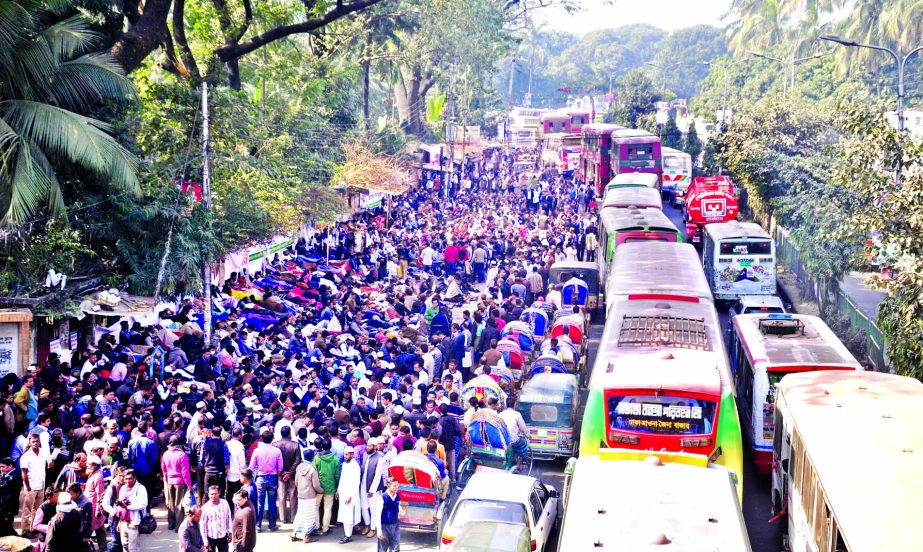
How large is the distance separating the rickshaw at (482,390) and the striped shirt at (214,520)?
4714 mm

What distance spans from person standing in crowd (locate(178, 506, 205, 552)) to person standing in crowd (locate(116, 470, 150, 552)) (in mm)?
1145

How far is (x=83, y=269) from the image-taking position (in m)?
18.5

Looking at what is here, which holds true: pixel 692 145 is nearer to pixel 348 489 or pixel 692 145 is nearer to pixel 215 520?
pixel 348 489

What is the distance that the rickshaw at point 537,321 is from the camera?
68.0 feet

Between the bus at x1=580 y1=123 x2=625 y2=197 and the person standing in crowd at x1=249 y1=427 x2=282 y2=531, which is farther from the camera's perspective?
the bus at x1=580 y1=123 x2=625 y2=197

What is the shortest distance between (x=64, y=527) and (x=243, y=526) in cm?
180

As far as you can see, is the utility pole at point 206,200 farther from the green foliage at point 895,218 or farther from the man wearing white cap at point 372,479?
the green foliage at point 895,218

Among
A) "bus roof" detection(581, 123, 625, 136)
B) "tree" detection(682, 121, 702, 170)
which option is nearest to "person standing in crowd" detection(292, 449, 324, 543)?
"bus roof" detection(581, 123, 625, 136)

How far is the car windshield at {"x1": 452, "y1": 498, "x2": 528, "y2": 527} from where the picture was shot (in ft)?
36.8

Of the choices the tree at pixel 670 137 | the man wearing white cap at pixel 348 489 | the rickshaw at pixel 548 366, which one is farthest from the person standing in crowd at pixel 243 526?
the tree at pixel 670 137

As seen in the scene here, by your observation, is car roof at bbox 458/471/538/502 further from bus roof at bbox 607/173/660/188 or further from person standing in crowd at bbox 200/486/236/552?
bus roof at bbox 607/173/660/188

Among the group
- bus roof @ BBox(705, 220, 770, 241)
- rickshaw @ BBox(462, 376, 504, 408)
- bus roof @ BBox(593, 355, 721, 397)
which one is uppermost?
bus roof @ BBox(705, 220, 770, 241)

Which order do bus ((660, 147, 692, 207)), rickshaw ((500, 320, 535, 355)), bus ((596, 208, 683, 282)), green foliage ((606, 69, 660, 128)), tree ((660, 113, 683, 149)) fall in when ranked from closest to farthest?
rickshaw ((500, 320, 535, 355))
bus ((596, 208, 683, 282))
bus ((660, 147, 692, 207))
tree ((660, 113, 683, 149))
green foliage ((606, 69, 660, 128))

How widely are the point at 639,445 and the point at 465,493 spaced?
6.97 ft
